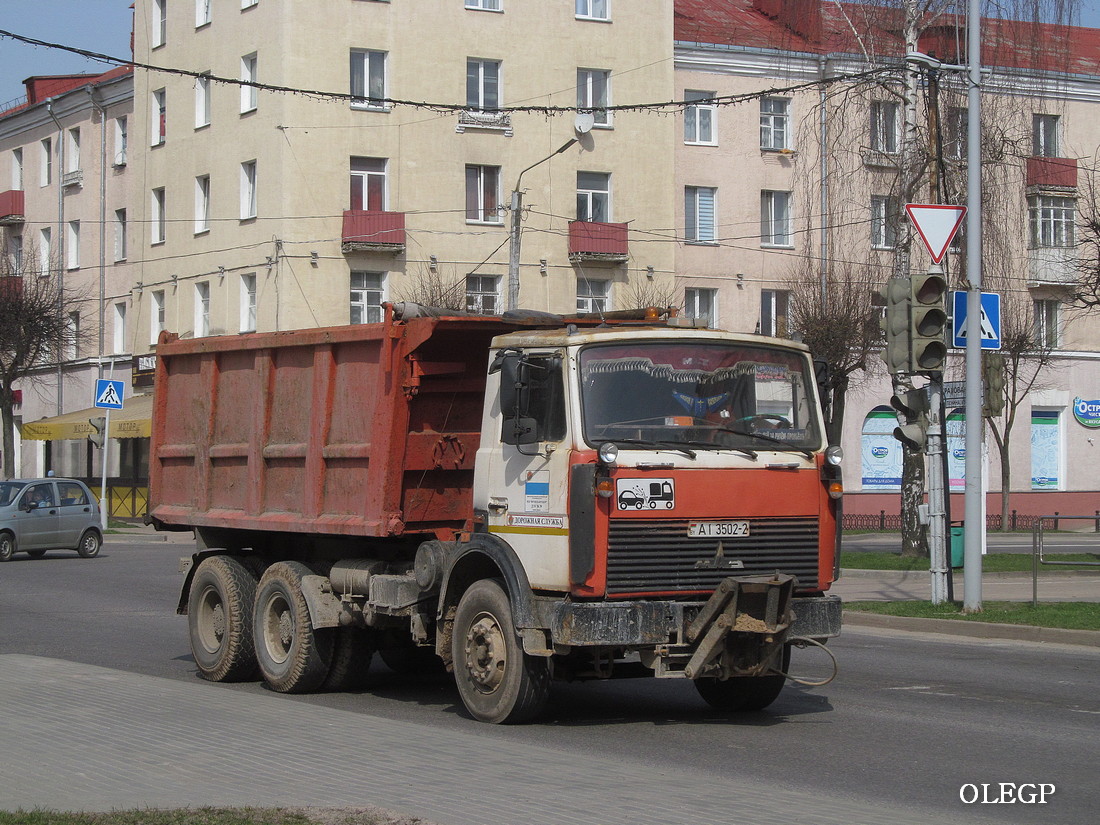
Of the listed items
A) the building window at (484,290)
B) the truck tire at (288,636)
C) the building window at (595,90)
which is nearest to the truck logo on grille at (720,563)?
the truck tire at (288,636)

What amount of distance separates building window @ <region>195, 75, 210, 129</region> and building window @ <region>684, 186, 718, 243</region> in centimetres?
1454

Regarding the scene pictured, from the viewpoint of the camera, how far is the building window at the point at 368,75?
133 feet

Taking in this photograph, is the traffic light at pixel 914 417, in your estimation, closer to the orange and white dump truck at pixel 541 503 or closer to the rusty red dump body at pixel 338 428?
the orange and white dump truck at pixel 541 503

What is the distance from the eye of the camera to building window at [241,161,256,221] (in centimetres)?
4141

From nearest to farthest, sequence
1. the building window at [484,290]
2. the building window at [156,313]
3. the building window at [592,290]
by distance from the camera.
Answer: the building window at [484,290] < the building window at [592,290] < the building window at [156,313]

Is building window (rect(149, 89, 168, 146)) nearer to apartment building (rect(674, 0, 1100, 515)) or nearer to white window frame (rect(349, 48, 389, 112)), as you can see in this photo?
white window frame (rect(349, 48, 389, 112))

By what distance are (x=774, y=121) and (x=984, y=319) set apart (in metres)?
29.3

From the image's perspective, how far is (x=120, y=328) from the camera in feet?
158

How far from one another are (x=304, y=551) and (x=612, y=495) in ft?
13.1

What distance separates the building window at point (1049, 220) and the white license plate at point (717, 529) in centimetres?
3861

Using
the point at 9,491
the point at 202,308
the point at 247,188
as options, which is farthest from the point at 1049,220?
the point at 9,491

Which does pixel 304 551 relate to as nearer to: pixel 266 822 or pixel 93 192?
pixel 266 822

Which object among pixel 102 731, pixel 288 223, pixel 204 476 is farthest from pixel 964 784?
pixel 288 223

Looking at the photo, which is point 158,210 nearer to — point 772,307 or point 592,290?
point 592,290
